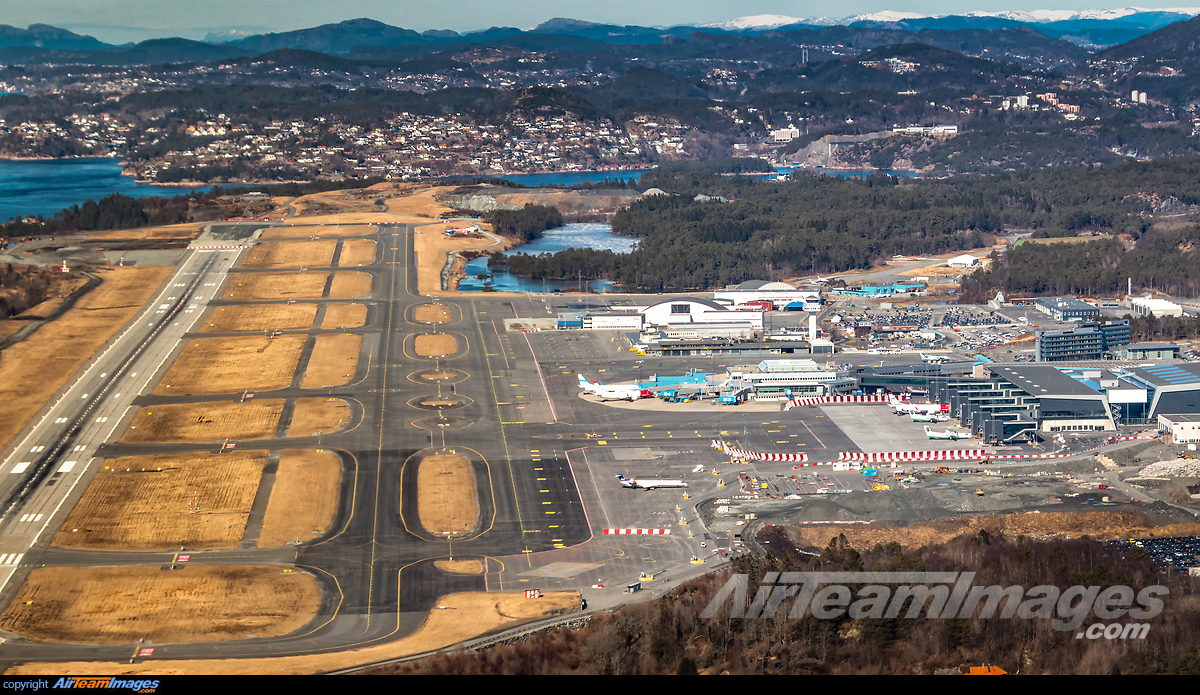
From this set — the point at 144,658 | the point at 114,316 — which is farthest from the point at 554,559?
the point at 114,316

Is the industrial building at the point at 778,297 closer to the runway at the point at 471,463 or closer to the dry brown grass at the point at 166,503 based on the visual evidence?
the runway at the point at 471,463

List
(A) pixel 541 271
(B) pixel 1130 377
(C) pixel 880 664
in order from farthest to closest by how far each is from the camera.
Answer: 1. (A) pixel 541 271
2. (B) pixel 1130 377
3. (C) pixel 880 664

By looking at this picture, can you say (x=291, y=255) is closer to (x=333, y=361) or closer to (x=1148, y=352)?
(x=333, y=361)

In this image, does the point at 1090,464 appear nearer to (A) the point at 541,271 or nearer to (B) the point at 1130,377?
(B) the point at 1130,377

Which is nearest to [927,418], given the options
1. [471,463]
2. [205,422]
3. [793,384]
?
[793,384]

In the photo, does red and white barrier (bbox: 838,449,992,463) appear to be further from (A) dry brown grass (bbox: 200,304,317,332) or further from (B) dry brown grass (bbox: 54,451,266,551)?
(A) dry brown grass (bbox: 200,304,317,332)
